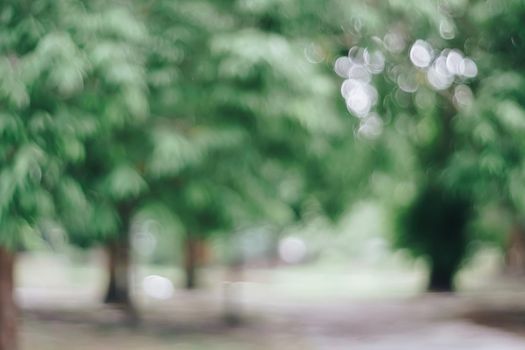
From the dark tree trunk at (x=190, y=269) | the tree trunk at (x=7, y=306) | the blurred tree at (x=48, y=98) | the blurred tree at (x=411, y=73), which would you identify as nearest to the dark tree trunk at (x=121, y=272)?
the tree trunk at (x=7, y=306)

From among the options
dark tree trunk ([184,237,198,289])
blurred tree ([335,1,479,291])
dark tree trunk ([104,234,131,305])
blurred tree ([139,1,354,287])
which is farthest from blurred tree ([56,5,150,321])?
dark tree trunk ([184,237,198,289])

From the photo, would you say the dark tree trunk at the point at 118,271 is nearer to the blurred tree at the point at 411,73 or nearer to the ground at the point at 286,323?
the ground at the point at 286,323

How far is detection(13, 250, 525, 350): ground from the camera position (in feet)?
46.7

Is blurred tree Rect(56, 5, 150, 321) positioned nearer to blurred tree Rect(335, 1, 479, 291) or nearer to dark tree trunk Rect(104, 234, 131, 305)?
blurred tree Rect(335, 1, 479, 291)

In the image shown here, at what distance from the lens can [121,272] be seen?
18625 millimetres

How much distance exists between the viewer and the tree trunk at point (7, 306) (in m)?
11.1

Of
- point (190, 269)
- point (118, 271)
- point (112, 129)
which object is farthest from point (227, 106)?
point (190, 269)

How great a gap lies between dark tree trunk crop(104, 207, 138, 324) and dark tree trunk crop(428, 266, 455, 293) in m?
9.98

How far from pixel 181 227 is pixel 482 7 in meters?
5.64

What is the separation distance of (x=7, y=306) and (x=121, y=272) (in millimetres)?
7494

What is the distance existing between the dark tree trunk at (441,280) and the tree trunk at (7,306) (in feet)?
53.2

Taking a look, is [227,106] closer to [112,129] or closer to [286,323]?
[112,129]

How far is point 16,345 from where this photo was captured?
1120 centimetres

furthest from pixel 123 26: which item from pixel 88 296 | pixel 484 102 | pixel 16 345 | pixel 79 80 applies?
pixel 88 296
